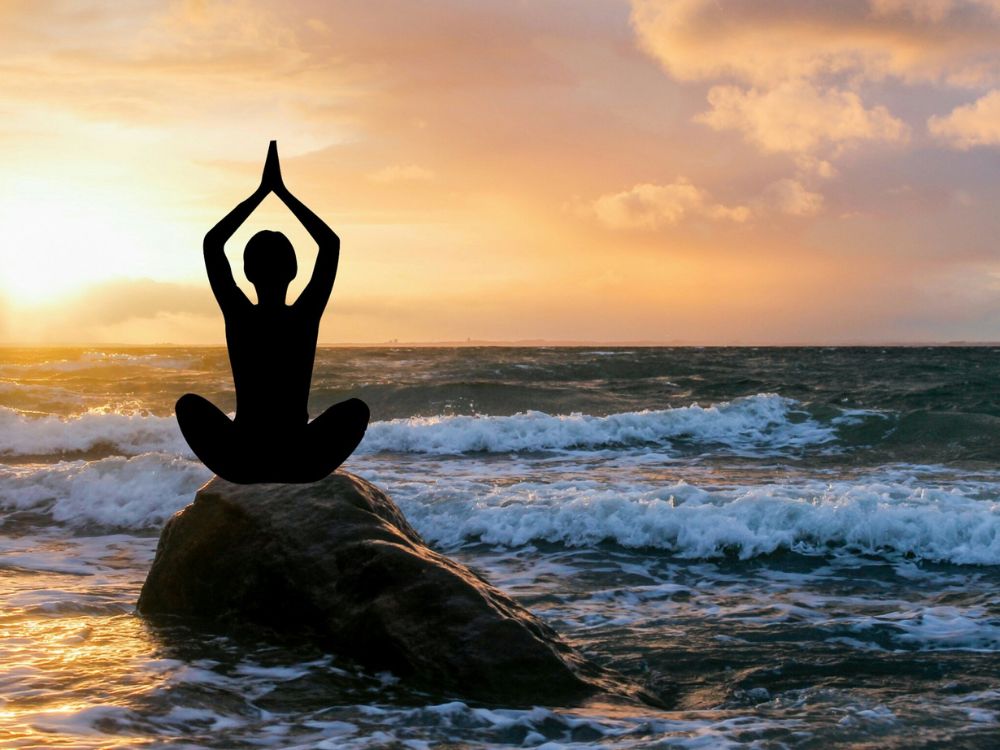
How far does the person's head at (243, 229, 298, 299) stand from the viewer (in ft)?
16.6

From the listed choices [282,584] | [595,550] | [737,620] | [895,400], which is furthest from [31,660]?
[895,400]

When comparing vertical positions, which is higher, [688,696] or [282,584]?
[282,584]

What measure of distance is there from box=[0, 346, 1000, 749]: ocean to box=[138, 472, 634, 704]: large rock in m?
0.24

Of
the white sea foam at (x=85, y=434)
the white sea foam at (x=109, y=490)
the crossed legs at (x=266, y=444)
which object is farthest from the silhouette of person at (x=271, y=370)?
the white sea foam at (x=85, y=434)

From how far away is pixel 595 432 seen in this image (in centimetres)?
2603

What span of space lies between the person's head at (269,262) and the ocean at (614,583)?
284 cm

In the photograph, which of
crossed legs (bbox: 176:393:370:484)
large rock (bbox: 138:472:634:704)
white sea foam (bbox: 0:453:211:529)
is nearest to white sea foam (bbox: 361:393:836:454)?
white sea foam (bbox: 0:453:211:529)

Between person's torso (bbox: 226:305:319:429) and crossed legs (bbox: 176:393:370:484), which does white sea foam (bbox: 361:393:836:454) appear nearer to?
person's torso (bbox: 226:305:319:429)

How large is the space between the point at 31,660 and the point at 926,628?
7586 millimetres

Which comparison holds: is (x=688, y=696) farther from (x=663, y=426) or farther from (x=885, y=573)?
(x=663, y=426)

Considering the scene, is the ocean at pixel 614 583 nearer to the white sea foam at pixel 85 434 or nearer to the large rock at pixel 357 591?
the white sea foam at pixel 85 434

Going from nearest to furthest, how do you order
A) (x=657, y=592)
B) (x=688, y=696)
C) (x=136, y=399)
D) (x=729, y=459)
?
(x=688, y=696), (x=657, y=592), (x=729, y=459), (x=136, y=399)

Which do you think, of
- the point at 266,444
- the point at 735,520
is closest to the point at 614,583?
the point at 735,520

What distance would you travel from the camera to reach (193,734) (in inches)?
241
